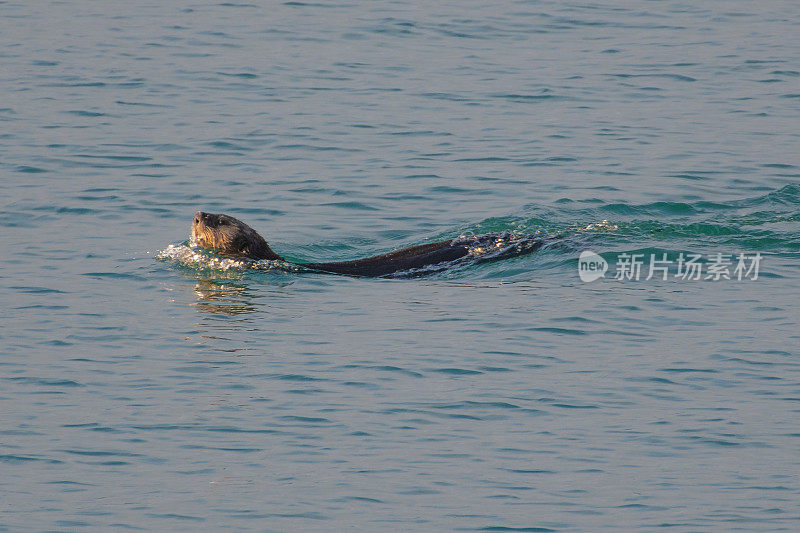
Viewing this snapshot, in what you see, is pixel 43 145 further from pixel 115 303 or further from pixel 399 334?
pixel 399 334

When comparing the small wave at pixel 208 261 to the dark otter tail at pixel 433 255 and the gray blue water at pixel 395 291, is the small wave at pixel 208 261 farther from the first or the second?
the dark otter tail at pixel 433 255

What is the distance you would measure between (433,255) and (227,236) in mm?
2022

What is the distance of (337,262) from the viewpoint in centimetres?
1282

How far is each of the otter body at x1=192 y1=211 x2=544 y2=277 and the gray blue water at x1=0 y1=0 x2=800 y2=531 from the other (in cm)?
21

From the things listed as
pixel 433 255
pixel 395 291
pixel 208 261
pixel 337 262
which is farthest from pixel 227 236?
pixel 433 255

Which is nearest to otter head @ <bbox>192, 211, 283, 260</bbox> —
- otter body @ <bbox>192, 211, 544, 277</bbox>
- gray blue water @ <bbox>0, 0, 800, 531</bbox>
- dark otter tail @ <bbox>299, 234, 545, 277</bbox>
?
otter body @ <bbox>192, 211, 544, 277</bbox>

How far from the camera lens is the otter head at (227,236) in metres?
12.6

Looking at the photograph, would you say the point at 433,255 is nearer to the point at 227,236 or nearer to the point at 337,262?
the point at 337,262

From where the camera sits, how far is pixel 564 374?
963 cm

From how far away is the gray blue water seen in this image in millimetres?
7785

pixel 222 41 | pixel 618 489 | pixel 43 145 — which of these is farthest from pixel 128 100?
pixel 618 489

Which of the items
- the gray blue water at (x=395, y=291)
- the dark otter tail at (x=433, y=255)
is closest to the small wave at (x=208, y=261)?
the gray blue water at (x=395, y=291)

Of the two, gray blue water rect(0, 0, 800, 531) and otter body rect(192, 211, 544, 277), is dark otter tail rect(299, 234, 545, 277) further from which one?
gray blue water rect(0, 0, 800, 531)

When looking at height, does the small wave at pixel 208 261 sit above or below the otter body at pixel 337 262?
below
